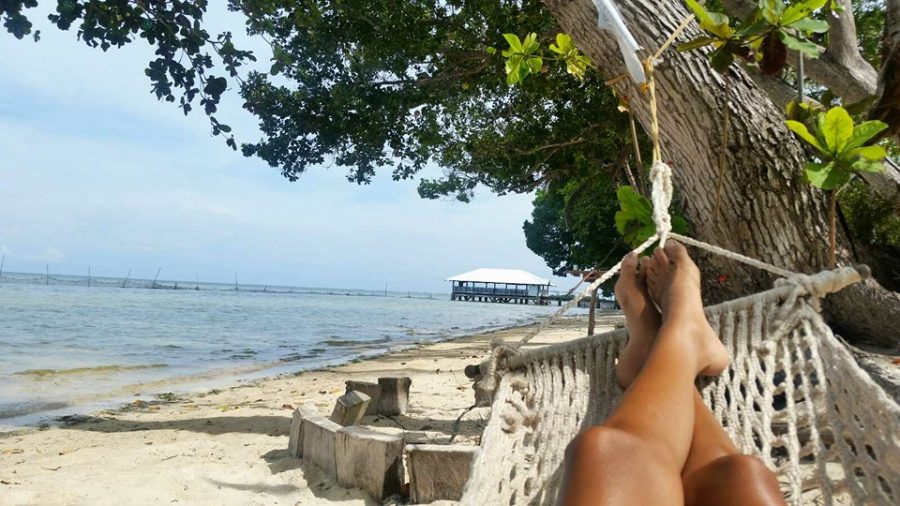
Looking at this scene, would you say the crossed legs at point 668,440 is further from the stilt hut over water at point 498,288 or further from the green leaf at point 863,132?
the stilt hut over water at point 498,288

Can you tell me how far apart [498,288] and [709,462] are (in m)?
44.2

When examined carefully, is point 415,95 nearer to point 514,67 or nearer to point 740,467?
point 514,67

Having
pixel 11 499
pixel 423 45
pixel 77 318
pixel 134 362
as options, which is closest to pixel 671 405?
pixel 11 499

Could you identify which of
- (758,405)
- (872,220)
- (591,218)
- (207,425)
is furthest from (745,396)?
(591,218)

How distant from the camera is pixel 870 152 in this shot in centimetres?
129

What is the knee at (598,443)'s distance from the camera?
862 millimetres

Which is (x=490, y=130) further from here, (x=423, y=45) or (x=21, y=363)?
(x=21, y=363)

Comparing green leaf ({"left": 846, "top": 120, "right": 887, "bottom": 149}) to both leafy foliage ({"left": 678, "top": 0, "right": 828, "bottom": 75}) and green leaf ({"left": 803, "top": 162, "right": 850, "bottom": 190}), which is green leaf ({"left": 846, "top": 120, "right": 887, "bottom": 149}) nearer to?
green leaf ({"left": 803, "top": 162, "right": 850, "bottom": 190})

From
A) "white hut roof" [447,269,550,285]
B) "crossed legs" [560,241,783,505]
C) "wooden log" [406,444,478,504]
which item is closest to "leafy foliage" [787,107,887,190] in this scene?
"crossed legs" [560,241,783,505]

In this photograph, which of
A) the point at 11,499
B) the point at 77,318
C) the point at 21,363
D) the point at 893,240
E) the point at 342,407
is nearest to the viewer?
the point at 11,499

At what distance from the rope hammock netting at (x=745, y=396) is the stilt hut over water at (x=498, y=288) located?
1384 inches

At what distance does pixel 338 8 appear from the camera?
15.7 ft

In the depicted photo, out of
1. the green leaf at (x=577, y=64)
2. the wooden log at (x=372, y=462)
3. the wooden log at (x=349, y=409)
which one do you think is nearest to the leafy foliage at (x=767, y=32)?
the green leaf at (x=577, y=64)

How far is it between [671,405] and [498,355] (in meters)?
0.52
